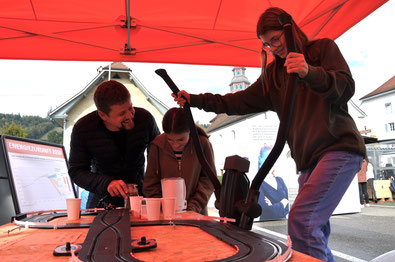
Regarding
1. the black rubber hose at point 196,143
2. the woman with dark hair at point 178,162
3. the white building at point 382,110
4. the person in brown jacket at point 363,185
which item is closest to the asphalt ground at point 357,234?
the person in brown jacket at point 363,185

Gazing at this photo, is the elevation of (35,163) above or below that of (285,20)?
below

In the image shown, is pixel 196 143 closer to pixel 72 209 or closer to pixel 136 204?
pixel 136 204

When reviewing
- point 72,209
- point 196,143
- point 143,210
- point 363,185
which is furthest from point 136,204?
point 363,185

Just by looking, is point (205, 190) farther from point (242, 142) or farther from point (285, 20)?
point (242, 142)

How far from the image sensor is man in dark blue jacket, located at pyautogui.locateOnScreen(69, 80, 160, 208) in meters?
1.79

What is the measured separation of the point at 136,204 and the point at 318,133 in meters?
0.81

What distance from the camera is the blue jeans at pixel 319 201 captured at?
3.76ft

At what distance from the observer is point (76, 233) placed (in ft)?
2.95

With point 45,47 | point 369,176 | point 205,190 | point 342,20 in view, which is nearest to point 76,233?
point 205,190

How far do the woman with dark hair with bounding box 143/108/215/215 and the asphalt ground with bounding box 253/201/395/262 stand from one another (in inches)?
69.7

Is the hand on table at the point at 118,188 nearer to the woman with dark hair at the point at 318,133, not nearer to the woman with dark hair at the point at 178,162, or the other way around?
the woman with dark hair at the point at 178,162

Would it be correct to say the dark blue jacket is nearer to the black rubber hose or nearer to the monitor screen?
the monitor screen

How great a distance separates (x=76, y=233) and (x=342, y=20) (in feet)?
7.67

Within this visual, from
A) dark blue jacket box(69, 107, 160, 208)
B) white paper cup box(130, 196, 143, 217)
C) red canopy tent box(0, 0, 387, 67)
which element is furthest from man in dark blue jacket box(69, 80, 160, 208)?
red canopy tent box(0, 0, 387, 67)
